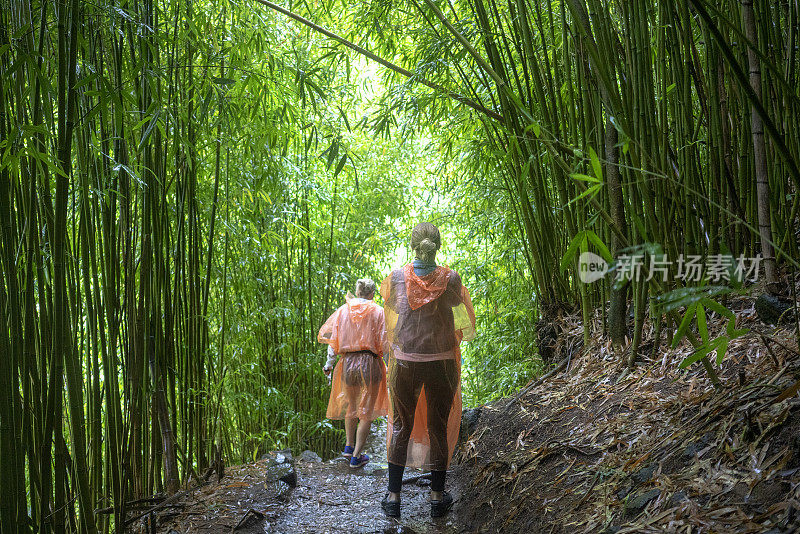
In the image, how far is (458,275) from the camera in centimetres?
253

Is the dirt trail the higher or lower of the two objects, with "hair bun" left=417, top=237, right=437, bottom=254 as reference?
lower

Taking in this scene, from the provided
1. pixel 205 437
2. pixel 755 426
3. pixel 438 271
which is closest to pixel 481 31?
pixel 438 271

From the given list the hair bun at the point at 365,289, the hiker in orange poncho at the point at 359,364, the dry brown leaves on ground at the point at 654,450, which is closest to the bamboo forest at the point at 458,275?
the dry brown leaves on ground at the point at 654,450

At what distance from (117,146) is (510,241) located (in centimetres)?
230

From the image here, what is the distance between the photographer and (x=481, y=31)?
2.47 m

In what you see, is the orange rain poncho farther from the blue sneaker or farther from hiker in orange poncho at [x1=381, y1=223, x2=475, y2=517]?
hiker in orange poncho at [x1=381, y1=223, x2=475, y2=517]

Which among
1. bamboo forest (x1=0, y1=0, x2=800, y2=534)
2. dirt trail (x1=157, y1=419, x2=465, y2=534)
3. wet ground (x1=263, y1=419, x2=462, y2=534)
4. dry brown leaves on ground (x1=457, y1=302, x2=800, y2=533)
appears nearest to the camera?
dry brown leaves on ground (x1=457, y1=302, x2=800, y2=533)

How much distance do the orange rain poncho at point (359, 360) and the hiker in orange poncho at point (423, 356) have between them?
1.17 m

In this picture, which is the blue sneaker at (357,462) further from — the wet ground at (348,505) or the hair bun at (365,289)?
the hair bun at (365,289)

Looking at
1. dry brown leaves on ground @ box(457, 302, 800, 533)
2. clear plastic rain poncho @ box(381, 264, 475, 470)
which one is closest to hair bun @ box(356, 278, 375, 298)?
clear plastic rain poncho @ box(381, 264, 475, 470)

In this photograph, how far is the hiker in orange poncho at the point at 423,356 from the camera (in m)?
2.50

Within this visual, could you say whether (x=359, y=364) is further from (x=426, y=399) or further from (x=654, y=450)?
(x=654, y=450)

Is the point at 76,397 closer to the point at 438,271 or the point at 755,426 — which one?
the point at 438,271

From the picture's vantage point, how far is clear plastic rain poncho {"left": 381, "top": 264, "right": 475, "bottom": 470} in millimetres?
2500
